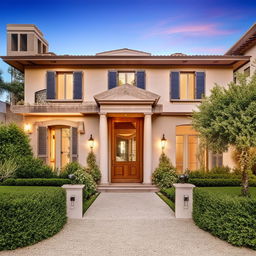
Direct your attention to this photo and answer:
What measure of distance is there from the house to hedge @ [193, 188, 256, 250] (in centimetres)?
690

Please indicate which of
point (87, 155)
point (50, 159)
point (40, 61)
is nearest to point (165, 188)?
point (87, 155)

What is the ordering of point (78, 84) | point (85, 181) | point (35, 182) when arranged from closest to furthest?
point (85, 181), point (35, 182), point (78, 84)

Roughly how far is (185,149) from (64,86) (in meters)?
7.48

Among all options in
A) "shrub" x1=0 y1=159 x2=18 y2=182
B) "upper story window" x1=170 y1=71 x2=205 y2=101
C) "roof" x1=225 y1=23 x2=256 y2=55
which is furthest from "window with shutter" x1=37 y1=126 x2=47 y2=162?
"roof" x1=225 y1=23 x2=256 y2=55

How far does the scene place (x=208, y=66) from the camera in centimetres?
1300

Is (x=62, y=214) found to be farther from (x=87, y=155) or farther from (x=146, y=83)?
(x=146, y=83)

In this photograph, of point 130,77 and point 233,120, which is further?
point 130,77

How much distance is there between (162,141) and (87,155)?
4008mm

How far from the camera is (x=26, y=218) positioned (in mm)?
4922

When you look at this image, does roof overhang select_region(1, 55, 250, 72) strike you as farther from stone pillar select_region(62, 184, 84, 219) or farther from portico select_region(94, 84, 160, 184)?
stone pillar select_region(62, 184, 84, 219)

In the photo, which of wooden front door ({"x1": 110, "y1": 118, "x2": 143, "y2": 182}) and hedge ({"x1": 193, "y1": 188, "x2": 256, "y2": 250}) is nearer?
hedge ({"x1": 193, "y1": 188, "x2": 256, "y2": 250})

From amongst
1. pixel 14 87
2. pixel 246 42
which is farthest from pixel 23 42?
pixel 246 42

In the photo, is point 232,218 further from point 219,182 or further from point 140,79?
point 140,79

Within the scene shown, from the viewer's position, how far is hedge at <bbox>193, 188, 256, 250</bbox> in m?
4.95
